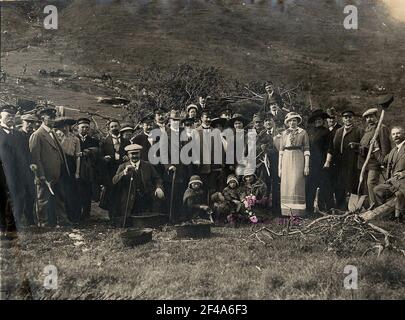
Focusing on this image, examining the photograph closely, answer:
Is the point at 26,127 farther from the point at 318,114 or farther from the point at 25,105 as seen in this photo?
the point at 318,114

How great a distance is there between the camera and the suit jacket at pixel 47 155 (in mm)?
6305

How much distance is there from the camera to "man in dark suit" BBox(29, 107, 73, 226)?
6.31 metres

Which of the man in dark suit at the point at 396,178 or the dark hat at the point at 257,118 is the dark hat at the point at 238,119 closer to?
the dark hat at the point at 257,118

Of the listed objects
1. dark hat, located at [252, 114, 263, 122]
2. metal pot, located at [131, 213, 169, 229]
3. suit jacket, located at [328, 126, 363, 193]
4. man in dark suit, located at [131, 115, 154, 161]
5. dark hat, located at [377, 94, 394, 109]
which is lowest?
metal pot, located at [131, 213, 169, 229]

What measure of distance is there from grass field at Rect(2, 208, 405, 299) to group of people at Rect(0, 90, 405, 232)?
269 millimetres

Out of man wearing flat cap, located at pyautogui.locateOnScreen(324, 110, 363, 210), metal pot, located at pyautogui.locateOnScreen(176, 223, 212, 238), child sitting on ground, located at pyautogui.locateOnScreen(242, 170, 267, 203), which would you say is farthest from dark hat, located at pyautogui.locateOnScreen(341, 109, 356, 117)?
metal pot, located at pyautogui.locateOnScreen(176, 223, 212, 238)

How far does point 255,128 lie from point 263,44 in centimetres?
97

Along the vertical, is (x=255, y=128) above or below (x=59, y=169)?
above

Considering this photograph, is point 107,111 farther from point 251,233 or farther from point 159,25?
point 251,233

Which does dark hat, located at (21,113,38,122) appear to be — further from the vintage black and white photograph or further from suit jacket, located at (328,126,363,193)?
suit jacket, located at (328,126,363,193)

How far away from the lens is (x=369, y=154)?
253 inches
